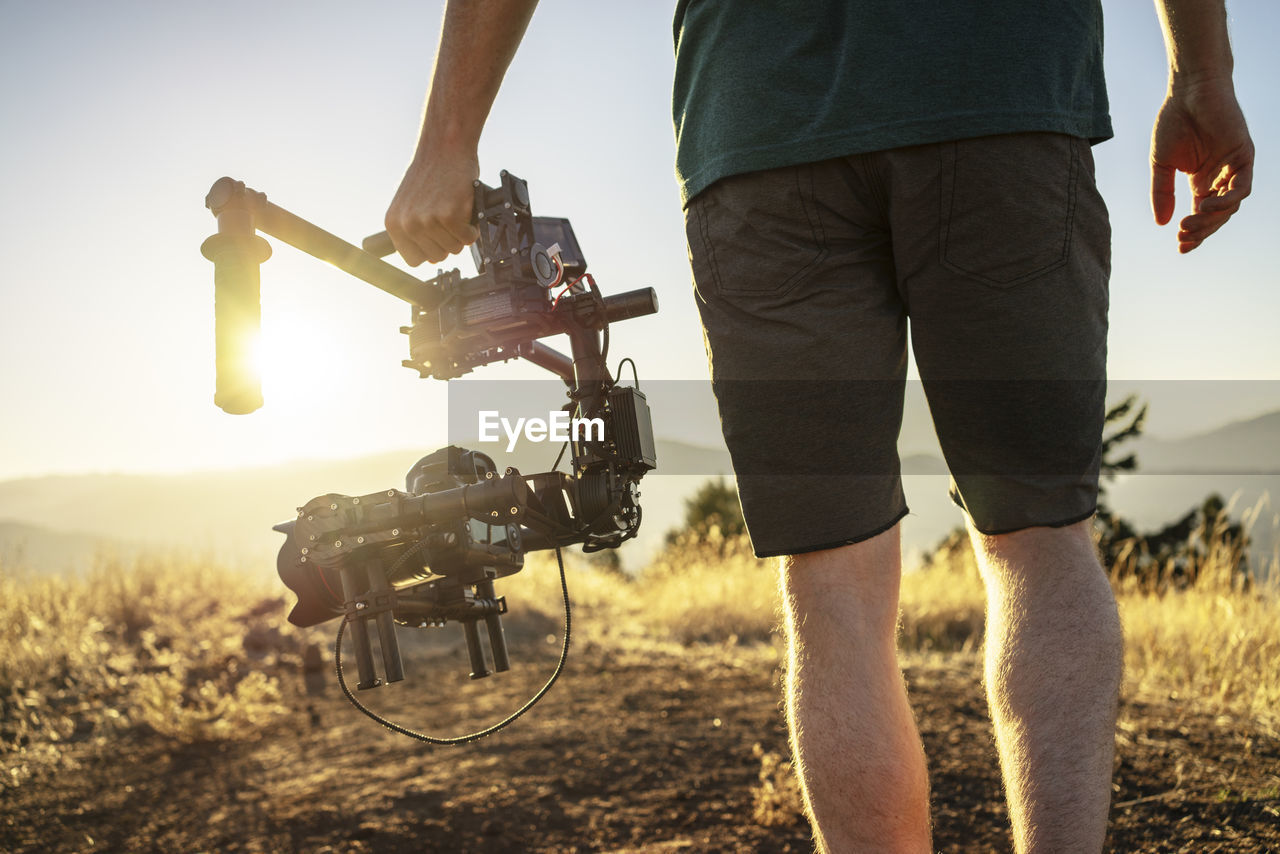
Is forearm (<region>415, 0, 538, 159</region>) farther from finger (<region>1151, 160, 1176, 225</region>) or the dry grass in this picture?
the dry grass

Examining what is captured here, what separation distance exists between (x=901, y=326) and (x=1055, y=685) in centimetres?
56

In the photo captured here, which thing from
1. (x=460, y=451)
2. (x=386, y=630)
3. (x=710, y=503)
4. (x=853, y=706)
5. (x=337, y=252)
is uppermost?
(x=337, y=252)

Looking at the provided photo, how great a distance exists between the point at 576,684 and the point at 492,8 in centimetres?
406

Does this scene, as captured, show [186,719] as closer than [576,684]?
Yes

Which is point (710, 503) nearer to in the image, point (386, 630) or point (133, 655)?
point (133, 655)

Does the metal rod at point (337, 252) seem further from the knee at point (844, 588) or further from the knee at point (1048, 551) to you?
the knee at point (1048, 551)

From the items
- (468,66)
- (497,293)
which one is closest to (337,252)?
(497,293)

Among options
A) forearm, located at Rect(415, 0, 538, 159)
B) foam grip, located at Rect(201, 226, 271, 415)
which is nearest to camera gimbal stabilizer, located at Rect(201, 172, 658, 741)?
foam grip, located at Rect(201, 226, 271, 415)

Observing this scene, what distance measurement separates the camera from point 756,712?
4004 mm

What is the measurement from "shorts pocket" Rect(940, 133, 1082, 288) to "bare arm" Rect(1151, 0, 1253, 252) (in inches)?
20.1

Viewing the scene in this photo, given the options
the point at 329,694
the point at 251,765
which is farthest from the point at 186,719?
the point at 329,694

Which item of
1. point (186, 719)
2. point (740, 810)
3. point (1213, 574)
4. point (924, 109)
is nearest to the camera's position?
point (924, 109)

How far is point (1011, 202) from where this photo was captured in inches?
48.0

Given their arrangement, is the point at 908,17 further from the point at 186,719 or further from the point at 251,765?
the point at 186,719
